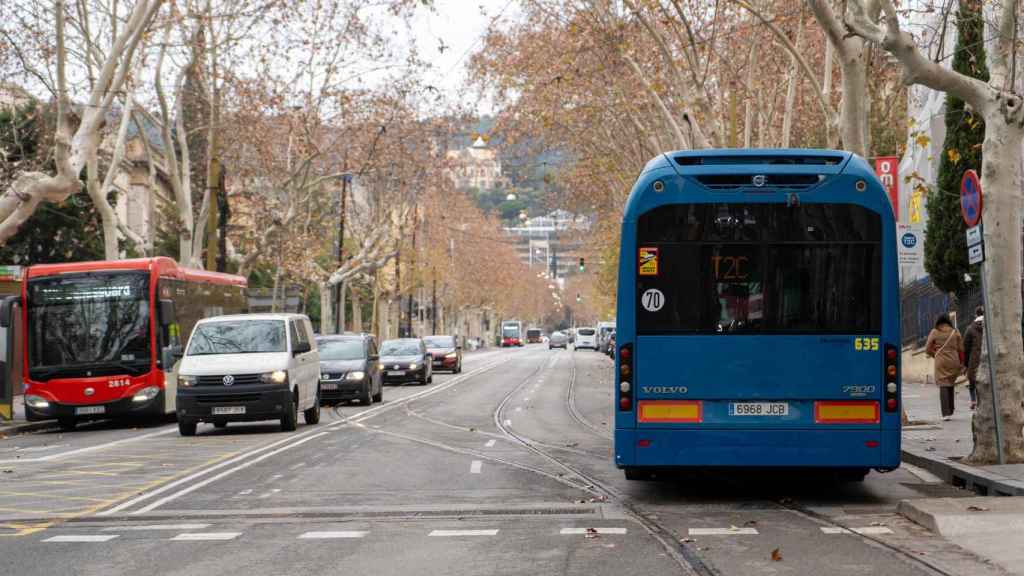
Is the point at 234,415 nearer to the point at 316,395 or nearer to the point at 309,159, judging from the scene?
the point at 316,395

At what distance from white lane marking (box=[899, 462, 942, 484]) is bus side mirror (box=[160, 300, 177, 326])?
582 inches

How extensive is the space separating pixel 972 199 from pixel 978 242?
1.68ft

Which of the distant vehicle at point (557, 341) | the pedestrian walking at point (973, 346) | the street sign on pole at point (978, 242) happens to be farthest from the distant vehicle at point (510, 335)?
the street sign on pole at point (978, 242)

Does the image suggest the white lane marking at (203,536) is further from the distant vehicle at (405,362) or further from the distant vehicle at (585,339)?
the distant vehicle at (585,339)

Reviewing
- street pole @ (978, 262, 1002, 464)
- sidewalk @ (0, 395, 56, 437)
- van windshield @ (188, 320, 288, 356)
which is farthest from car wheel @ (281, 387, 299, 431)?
street pole @ (978, 262, 1002, 464)

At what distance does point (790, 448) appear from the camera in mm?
11859

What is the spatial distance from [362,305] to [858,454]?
98869 millimetres

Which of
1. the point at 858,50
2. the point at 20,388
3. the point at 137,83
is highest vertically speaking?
the point at 137,83

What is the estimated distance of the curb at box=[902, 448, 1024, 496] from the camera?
39.6 feet

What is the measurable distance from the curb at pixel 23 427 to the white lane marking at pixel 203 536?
1586 centimetres

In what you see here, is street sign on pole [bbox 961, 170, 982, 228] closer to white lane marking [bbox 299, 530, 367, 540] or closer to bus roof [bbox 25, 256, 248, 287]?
white lane marking [bbox 299, 530, 367, 540]

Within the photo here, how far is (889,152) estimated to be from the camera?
46.9 m

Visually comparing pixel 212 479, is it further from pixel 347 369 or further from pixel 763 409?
pixel 347 369

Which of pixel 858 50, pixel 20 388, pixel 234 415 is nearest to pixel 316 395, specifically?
pixel 234 415
